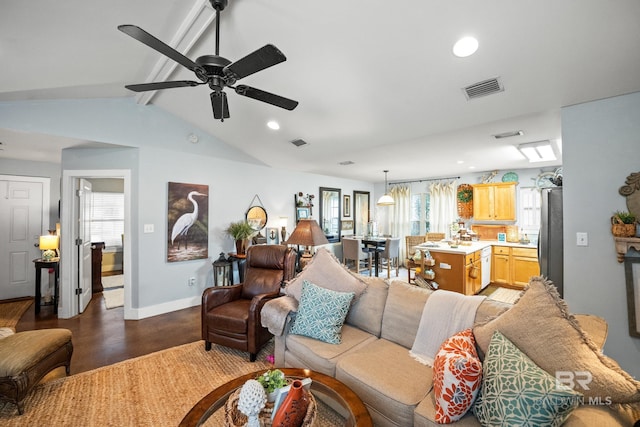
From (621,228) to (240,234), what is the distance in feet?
14.7

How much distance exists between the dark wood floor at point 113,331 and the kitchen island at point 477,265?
3775mm

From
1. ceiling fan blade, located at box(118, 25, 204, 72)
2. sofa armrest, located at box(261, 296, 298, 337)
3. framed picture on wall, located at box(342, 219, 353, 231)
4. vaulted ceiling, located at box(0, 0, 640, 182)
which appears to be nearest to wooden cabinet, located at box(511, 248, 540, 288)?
vaulted ceiling, located at box(0, 0, 640, 182)

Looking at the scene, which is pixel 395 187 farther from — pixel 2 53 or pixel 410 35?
pixel 2 53

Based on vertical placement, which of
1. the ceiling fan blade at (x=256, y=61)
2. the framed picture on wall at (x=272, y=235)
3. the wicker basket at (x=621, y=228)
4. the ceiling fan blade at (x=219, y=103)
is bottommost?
the framed picture on wall at (x=272, y=235)

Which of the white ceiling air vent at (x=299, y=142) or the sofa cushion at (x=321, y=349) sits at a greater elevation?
the white ceiling air vent at (x=299, y=142)

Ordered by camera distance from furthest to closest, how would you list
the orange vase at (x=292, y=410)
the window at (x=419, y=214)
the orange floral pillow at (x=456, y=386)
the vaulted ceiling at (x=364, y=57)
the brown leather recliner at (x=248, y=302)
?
1. the window at (x=419, y=214)
2. the brown leather recliner at (x=248, y=302)
3. the vaulted ceiling at (x=364, y=57)
4. the orange floral pillow at (x=456, y=386)
5. the orange vase at (x=292, y=410)

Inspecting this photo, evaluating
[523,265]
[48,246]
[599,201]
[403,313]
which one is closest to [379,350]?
[403,313]

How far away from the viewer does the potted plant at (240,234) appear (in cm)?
451

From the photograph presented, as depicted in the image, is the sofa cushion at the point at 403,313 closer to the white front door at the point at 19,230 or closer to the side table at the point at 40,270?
the side table at the point at 40,270

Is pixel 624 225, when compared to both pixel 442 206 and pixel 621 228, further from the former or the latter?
pixel 442 206

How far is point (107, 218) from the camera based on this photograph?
632 centimetres

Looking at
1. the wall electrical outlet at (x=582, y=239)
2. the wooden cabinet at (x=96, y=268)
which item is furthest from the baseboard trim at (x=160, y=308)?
the wall electrical outlet at (x=582, y=239)

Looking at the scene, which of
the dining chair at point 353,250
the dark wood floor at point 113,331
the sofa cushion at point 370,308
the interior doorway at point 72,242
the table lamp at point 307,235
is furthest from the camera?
the dining chair at point 353,250

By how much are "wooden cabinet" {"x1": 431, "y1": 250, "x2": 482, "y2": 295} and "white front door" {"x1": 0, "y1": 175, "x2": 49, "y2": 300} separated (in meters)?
6.71
